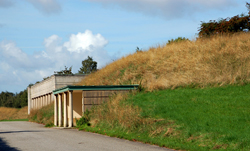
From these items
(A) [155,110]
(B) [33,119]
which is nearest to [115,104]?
(A) [155,110]

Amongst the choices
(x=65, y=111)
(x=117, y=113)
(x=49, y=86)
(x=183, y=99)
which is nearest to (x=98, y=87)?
(x=65, y=111)

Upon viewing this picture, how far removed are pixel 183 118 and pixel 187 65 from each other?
1185 cm

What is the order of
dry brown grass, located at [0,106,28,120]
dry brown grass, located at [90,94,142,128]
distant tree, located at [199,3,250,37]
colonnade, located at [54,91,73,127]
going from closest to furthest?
dry brown grass, located at [90,94,142,128]
colonnade, located at [54,91,73,127]
distant tree, located at [199,3,250,37]
dry brown grass, located at [0,106,28,120]

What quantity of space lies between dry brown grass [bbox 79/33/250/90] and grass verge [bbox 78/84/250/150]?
1785 millimetres

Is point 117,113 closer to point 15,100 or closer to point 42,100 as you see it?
point 42,100

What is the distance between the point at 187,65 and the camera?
27.9 meters

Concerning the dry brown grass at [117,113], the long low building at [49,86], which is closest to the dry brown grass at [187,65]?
the dry brown grass at [117,113]

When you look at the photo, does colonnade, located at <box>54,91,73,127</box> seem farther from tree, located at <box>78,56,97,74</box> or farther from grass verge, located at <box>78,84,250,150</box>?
tree, located at <box>78,56,97,74</box>

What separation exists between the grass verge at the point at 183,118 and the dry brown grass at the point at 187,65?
1.79m

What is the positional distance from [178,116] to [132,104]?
17.2 ft

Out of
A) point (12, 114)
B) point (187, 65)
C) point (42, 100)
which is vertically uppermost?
point (187, 65)

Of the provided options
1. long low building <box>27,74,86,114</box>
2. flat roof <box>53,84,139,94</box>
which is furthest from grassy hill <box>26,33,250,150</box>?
long low building <box>27,74,86,114</box>

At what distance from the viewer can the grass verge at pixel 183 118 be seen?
13.4 m

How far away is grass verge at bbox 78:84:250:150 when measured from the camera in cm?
1344
